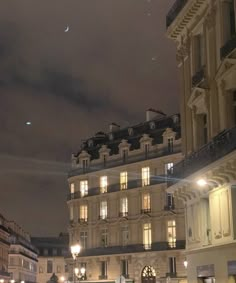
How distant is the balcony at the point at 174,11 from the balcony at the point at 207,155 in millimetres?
6663

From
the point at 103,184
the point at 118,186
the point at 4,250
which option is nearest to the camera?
the point at 118,186

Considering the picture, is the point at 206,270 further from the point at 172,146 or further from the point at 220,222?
the point at 172,146

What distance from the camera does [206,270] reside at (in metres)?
23.0

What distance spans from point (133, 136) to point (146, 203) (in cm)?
861

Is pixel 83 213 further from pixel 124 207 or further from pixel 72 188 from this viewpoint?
pixel 124 207

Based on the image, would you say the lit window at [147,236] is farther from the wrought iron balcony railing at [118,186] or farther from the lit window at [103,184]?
the lit window at [103,184]

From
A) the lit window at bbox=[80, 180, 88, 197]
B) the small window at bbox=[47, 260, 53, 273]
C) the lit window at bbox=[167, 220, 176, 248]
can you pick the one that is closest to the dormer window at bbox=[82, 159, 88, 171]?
the lit window at bbox=[80, 180, 88, 197]

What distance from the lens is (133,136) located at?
7038 centimetres

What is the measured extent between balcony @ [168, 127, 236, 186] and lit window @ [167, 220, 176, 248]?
36.8 metres

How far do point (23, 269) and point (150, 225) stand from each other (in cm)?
6520

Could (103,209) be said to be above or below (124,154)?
below

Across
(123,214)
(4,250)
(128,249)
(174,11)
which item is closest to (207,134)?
(174,11)

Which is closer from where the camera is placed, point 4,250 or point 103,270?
point 103,270

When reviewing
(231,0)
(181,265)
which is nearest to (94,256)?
(181,265)
